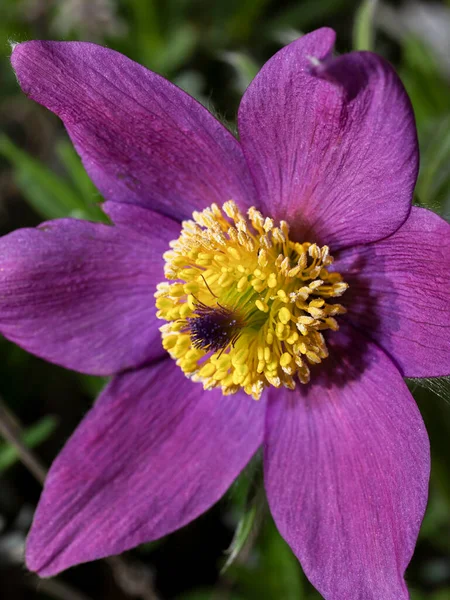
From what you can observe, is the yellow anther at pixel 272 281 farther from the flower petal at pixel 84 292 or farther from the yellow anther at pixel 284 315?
the flower petal at pixel 84 292

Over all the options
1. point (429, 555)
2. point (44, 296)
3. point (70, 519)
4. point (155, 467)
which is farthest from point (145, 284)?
point (429, 555)

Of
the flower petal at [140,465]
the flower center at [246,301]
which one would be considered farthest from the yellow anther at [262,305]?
the flower petal at [140,465]

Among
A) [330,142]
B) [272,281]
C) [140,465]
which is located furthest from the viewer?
[140,465]

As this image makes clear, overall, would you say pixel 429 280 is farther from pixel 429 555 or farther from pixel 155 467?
pixel 429 555

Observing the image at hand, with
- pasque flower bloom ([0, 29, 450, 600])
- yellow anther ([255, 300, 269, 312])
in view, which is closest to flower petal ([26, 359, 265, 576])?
pasque flower bloom ([0, 29, 450, 600])

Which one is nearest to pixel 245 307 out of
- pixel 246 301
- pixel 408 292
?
pixel 246 301

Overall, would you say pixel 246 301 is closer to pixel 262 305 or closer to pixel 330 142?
pixel 262 305

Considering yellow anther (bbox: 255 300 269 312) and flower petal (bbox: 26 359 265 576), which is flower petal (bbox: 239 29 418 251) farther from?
flower petal (bbox: 26 359 265 576)
